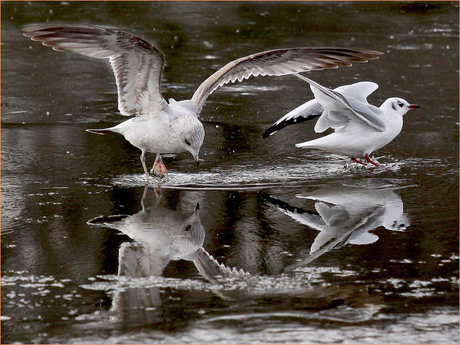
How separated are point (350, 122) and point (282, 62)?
0.91 m

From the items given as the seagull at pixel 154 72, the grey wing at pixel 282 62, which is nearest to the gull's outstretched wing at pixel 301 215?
the seagull at pixel 154 72

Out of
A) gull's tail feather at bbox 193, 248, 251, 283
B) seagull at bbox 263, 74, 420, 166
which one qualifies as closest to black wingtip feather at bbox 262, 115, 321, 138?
seagull at bbox 263, 74, 420, 166

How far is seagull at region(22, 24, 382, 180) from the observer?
7.06m

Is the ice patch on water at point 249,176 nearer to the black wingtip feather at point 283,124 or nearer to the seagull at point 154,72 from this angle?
Answer: the seagull at point 154,72

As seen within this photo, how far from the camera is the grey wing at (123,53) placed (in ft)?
A: 22.5

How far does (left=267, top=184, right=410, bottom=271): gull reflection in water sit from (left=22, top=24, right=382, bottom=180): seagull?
3.82ft

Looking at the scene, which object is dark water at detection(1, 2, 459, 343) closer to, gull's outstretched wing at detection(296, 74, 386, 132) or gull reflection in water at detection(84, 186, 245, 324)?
gull reflection in water at detection(84, 186, 245, 324)

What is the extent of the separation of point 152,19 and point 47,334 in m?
11.6

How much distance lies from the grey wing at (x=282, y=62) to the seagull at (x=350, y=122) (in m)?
0.26

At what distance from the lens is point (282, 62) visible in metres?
8.27

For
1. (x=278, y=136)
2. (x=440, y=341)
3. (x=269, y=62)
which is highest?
(x=269, y=62)

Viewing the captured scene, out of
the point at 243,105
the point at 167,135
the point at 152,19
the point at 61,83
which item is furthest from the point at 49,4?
the point at 167,135

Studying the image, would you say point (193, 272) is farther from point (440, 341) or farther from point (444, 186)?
point (444, 186)

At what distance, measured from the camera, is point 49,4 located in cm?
1611
